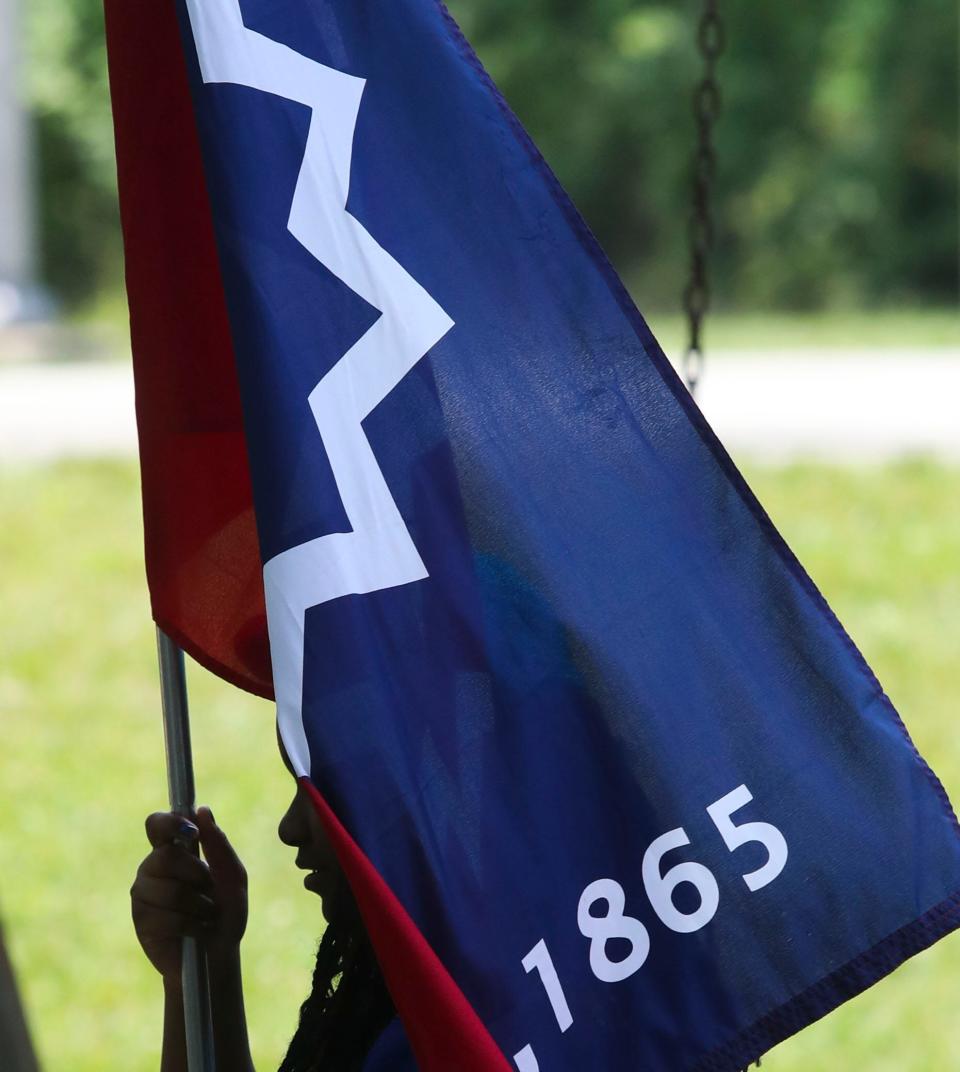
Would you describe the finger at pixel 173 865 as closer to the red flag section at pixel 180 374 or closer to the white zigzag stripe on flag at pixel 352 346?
the red flag section at pixel 180 374

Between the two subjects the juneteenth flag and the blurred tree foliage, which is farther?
the blurred tree foliage

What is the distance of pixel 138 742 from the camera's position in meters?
5.81

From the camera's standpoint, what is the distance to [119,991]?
410cm

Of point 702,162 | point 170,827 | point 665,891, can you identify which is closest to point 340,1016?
point 170,827

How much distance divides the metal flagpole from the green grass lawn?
81.9 inches

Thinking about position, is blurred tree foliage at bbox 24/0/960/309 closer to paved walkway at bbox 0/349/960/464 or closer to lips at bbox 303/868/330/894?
paved walkway at bbox 0/349/960/464

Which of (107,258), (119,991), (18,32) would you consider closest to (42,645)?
(119,991)

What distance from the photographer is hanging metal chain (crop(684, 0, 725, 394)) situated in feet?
8.68

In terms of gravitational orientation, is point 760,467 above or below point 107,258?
below

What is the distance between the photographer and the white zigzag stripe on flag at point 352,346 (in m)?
1.52

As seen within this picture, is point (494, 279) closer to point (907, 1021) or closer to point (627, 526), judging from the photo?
point (627, 526)

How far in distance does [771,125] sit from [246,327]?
72.1 ft

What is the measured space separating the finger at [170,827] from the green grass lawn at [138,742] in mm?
2114

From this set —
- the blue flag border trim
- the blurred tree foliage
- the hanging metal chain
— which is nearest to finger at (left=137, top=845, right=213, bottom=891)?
the blue flag border trim
